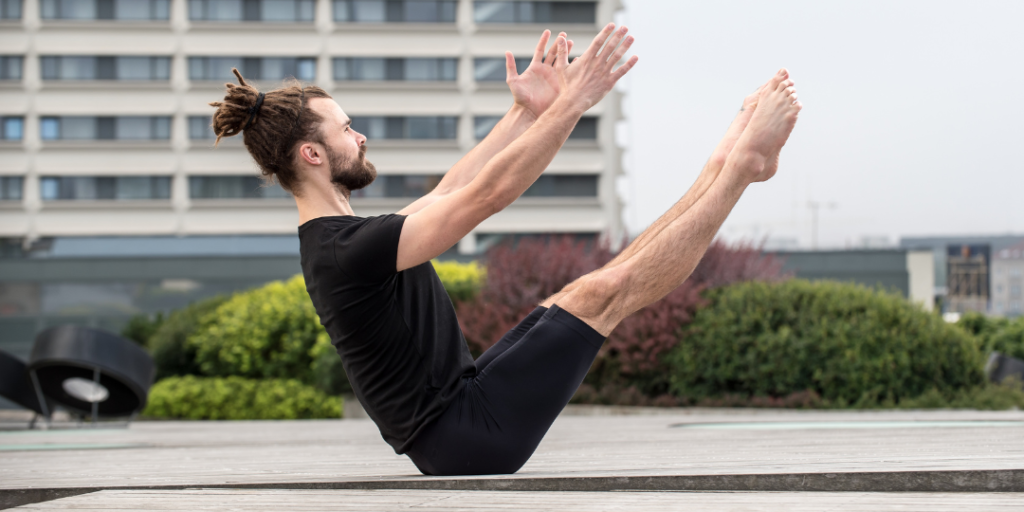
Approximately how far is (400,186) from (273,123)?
36.7 metres

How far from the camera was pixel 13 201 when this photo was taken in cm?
3762

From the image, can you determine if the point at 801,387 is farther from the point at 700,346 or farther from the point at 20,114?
the point at 20,114

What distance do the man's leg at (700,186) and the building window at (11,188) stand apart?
4099cm

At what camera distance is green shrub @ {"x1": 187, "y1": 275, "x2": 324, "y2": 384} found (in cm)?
1426

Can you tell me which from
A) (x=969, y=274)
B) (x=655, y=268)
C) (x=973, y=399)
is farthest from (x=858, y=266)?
(x=969, y=274)

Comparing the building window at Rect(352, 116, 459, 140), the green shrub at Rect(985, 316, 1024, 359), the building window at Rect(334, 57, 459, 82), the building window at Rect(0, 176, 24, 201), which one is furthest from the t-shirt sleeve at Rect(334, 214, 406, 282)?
the building window at Rect(0, 176, 24, 201)

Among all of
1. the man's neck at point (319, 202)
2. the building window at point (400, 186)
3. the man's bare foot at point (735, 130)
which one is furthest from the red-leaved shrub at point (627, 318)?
the building window at point (400, 186)

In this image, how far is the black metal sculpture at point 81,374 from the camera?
8.02 metres

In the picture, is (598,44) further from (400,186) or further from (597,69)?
(400,186)

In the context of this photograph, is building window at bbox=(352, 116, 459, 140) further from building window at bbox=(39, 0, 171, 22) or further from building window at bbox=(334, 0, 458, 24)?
building window at bbox=(39, 0, 171, 22)

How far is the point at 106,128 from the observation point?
3794 centimetres

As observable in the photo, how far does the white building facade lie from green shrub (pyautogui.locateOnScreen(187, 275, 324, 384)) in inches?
863

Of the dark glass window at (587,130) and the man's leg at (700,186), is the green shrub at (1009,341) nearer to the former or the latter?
the man's leg at (700,186)

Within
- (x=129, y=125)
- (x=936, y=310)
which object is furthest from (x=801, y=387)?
(x=129, y=125)
